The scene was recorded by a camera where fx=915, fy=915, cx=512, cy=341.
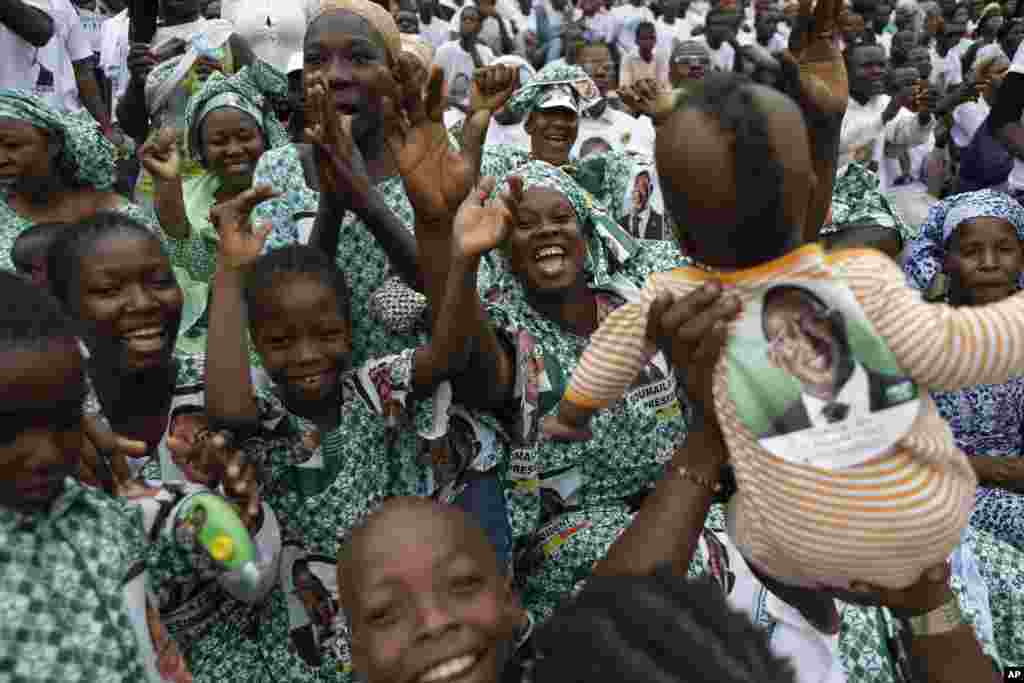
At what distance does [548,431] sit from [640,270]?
1.44 meters

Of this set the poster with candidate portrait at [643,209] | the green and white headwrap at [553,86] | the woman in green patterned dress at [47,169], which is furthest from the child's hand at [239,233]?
the green and white headwrap at [553,86]

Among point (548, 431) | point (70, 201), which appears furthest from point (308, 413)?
point (70, 201)

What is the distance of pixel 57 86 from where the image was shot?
523cm

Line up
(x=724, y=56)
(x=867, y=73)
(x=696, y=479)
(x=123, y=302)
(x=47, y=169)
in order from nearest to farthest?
(x=696, y=479) → (x=123, y=302) → (x=47, y=169) → (x=867, y=73) → (x=724, y=56)

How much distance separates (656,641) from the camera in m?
1.06

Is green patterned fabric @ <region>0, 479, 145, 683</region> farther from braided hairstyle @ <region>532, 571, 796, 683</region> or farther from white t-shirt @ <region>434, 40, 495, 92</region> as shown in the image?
white t-shirt @ <region>434, 40, 495, 92</region>

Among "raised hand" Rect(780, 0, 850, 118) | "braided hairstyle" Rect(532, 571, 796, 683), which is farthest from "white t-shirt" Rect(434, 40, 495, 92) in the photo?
"braided hairstyle" Rect(532, 571, 796, 683)

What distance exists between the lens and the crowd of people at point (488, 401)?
4.31ft

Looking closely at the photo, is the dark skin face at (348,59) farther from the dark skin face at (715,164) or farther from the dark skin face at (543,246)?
the dark skin face at (715,164)

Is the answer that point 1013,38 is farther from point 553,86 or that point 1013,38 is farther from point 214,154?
point 214,154

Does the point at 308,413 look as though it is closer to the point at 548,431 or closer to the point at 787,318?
the point at 548,431

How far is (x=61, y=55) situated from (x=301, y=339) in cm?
415

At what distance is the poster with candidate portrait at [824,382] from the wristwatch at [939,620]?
512mm

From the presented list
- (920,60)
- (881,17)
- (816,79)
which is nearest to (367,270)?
(816,79)
